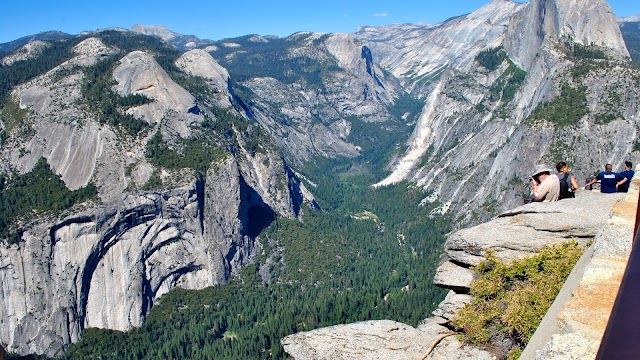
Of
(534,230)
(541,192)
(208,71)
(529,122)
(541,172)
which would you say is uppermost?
(208,71)

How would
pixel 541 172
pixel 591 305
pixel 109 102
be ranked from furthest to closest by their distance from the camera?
pixel 109 102
pixel 541 172
pixel 591 305

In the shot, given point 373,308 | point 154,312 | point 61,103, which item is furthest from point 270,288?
point 61,103

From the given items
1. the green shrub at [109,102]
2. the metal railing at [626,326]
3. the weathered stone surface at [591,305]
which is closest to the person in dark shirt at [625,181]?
the weathered stone surface at [591,305]

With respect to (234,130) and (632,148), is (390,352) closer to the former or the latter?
(632,148)

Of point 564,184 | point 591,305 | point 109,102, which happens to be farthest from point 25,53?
point 591,305

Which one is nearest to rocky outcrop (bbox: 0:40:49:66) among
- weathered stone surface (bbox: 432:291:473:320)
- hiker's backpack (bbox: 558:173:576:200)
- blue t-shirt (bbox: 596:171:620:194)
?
hiker's backpack (bbox: 558:173:576:200)

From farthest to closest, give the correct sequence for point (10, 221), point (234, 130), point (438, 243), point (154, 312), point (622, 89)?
point (234, 130)
point (438, 243)
point (622, 89)
point (154, 312)
point (10, 221)

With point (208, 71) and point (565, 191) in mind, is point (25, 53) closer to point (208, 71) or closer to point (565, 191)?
point (208, 71)

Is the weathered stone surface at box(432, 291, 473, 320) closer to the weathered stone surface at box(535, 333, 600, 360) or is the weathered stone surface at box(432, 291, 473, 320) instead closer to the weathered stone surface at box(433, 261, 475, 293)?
the weathered stone surface at box(433, 261, 475, 293)
